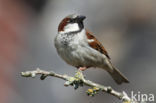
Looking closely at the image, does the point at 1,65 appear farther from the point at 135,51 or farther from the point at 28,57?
the point at 135,51

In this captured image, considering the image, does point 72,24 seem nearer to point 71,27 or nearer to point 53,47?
point 71,27

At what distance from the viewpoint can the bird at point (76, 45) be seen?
Result: 4301 mm

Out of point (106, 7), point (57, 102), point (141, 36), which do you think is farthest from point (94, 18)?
point (57, 102)

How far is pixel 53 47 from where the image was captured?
328 inches

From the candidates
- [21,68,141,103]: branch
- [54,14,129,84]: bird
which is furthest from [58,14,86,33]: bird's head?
[21,68,141,103]: branch

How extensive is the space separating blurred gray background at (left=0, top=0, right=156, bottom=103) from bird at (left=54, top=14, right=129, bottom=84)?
2.45 meters

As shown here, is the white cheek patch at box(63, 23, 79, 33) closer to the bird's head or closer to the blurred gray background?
the bird's head

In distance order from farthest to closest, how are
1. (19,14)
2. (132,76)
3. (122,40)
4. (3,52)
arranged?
(19,14) < (3,52) < (122,40) < (132,76)

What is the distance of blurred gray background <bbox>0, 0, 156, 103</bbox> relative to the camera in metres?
7.49

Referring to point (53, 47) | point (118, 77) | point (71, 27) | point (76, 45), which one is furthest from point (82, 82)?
point (53, 47)

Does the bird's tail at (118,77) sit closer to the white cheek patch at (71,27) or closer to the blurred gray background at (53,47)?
the white cheek patch at (71,27)

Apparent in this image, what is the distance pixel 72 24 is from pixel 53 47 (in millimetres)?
3856

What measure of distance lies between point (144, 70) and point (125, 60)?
47cm

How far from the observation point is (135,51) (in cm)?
769
